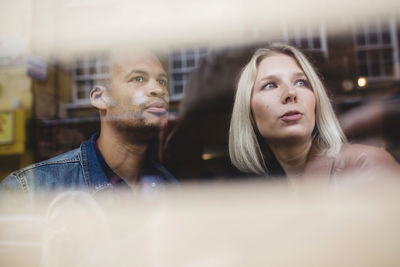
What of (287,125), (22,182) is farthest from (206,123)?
(22,182)

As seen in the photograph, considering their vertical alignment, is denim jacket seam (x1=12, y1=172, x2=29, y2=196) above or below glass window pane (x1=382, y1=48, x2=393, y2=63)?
below

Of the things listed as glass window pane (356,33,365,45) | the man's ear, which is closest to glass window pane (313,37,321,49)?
glass window pane (356,33,365,45)

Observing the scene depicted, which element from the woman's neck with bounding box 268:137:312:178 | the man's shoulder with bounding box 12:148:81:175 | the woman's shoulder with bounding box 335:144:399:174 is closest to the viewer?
the woman's shoulder with bounding box 335:144:399:174

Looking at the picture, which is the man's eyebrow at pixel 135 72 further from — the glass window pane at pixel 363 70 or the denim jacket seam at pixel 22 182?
the glass window pane at pixel 363 70

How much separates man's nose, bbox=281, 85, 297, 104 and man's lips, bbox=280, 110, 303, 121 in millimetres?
64

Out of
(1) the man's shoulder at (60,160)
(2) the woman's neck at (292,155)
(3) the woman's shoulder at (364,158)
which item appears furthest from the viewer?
(1) the man's shoulder at (60,160)

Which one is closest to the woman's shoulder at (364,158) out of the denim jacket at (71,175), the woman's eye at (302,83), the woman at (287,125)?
the woman at (287,125)

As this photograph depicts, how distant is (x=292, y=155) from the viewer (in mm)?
1836

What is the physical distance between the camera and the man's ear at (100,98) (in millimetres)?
1913

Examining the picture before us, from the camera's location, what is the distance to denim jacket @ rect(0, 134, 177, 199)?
1.88 meters

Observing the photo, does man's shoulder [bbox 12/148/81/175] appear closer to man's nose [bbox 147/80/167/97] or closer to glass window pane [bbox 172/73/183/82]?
man's nose [bbox 147/80/167/97]

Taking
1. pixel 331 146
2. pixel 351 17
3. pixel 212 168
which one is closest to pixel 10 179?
pixel 212 168

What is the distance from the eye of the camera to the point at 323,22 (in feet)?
6.18

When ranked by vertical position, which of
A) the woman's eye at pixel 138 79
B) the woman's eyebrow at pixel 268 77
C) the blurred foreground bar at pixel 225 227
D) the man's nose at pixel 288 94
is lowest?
the blurred foreground bar at pixel 225 227
